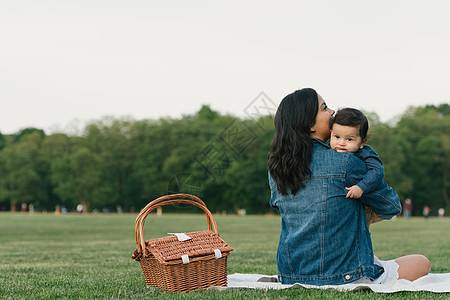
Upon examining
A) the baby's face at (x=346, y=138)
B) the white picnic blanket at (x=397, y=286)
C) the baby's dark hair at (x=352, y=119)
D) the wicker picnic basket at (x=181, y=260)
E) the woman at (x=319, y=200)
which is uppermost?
the baby's dark hair at (x=352, y=119)

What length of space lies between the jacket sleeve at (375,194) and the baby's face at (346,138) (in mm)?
140

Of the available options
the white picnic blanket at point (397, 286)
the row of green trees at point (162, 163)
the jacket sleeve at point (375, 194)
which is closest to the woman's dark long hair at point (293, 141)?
the jacket sleeve at point (375, 194)

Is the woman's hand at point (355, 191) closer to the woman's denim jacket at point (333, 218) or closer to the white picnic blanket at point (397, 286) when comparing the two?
the woman's denim jacket at point (333, 218)

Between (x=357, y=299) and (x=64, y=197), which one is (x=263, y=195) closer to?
(x=64, y=197)

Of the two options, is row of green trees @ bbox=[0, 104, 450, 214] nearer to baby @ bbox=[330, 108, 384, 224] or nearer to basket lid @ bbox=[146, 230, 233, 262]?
basket lid @ bbox=[146, 230, 233, 262]

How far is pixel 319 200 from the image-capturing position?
157 inches

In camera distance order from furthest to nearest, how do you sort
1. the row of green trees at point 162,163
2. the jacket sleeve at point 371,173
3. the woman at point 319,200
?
the row of green trees at point 162,163, the woman at point 319,200, the jacket sleeve at point 371,173

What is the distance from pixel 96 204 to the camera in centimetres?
6600

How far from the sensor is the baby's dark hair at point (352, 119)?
13.1 ft

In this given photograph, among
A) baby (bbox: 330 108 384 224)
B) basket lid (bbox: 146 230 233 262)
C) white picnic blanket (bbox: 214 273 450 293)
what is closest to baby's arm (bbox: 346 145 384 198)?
baby (bbox: 330 108 384 224)

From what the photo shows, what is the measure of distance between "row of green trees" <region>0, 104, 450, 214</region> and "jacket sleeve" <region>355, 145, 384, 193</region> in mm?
46707

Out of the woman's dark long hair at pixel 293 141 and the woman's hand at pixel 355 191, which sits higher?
the woman's dark long hair at pixel 293 141

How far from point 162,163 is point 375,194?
207 ft

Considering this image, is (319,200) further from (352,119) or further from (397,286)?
(397,286)
